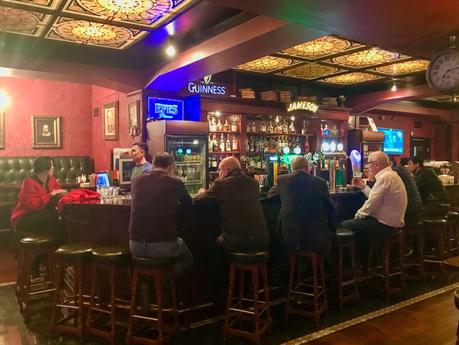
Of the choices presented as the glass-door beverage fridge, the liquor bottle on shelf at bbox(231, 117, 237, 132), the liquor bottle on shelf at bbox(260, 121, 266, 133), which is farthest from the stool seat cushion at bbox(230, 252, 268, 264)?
the liquor bottle on shelf at bbox(260, 121, 266, 133)

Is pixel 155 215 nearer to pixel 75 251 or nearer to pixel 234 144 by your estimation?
pixel 75 251

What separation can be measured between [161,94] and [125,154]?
1.19 metres

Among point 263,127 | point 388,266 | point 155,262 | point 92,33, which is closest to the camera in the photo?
point 155,262

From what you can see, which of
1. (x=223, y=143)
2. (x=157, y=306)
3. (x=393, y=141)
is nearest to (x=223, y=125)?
(x=223, y=143)

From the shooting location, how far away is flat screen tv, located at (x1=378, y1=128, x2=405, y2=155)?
11.7 meters

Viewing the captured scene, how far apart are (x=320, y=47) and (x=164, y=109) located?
2691 millimetres

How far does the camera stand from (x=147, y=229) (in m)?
3.14

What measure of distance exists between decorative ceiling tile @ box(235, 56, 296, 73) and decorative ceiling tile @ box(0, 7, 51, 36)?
323 cm

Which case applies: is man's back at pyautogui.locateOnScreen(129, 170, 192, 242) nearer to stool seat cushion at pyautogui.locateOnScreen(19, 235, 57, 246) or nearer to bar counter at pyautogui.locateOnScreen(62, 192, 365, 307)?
bar counter at pyautogui.locateOnScreen(62, 192, 365, 307)

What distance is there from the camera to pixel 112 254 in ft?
10.6

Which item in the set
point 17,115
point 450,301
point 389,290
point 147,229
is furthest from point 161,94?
point 450,301

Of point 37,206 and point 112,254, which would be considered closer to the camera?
point 112,254

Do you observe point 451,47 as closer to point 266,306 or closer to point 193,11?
point 193,11

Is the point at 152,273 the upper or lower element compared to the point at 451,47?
lower
